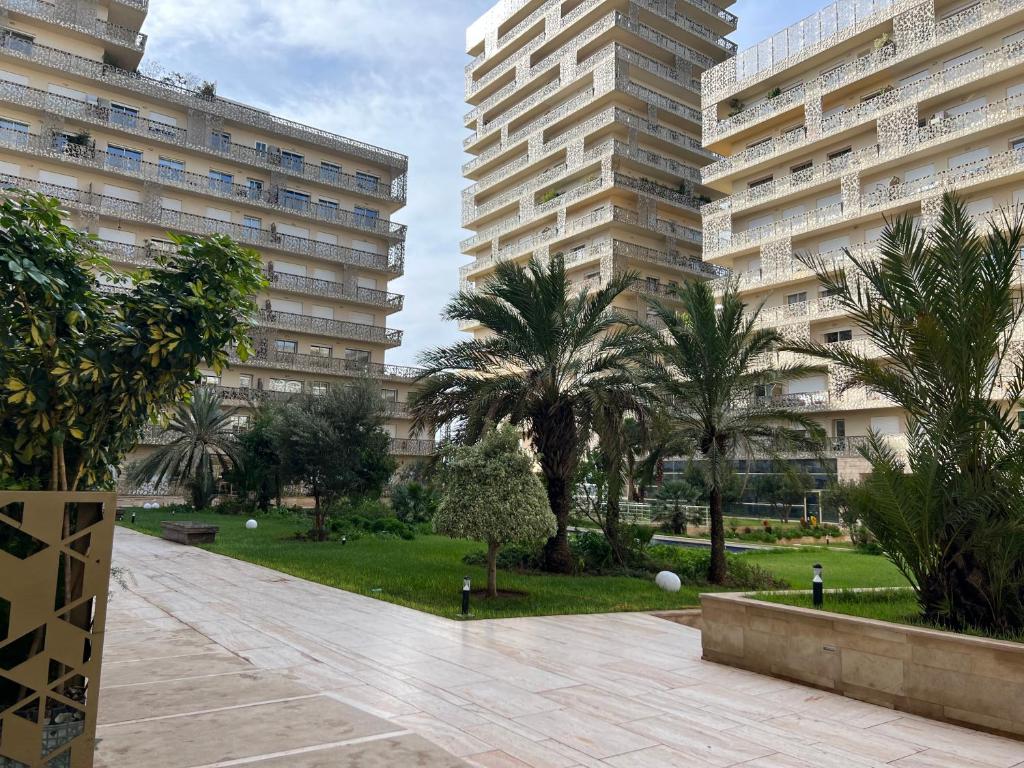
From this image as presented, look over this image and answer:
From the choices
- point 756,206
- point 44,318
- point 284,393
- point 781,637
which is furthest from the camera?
point 284,393

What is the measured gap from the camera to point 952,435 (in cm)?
736

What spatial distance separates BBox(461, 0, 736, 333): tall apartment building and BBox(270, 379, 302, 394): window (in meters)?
13.8

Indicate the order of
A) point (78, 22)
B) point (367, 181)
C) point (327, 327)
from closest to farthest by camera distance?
point (78, 22)
point (327, 327)
point (367, 181)

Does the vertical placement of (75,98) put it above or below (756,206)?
above

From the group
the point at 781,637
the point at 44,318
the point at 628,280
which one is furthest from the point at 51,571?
the point at 628,280

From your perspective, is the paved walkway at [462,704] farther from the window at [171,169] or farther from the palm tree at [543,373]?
the window at [171,169]

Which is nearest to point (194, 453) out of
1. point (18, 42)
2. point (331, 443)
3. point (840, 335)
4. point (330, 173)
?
point (331, 443)

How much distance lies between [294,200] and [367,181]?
18.9 ft

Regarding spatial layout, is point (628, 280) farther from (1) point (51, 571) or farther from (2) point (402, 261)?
(2) point (402, 261)

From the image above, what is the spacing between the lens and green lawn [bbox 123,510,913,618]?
1159 centimetres

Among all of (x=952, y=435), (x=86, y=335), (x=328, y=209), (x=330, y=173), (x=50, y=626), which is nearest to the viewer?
(x=50, y=626)

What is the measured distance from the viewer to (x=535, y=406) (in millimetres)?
15469

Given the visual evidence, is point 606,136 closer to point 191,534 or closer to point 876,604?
point 191,534

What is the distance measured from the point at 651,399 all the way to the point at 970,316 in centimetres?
805
